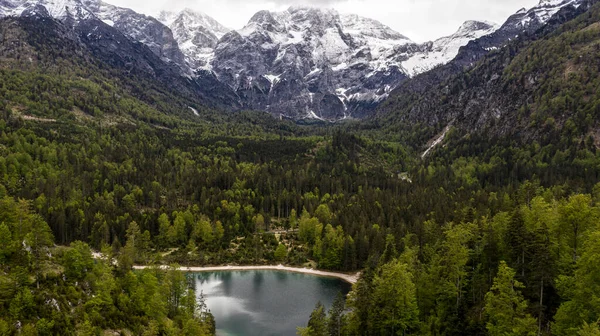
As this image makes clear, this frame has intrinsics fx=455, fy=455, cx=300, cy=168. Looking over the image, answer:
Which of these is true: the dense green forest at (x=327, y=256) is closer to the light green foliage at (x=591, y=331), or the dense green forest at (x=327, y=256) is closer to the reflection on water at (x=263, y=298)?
the light green foliage at (x=591, y=331)

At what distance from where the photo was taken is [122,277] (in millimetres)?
72312

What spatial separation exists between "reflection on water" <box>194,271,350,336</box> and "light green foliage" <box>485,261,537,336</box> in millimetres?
39586

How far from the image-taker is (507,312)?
50.9m

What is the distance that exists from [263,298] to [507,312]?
6185 centimetres

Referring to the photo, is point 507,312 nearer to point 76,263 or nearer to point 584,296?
point 584,296

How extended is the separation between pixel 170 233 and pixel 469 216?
8833 centimetres

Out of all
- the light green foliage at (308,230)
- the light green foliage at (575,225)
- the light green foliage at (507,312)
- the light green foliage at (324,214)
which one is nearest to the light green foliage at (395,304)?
the light green foliage at (507,312)

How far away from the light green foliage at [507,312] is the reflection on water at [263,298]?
130 ft

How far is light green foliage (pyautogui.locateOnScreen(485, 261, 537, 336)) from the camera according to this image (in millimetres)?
48709

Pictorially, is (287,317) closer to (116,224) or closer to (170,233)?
(170,233)

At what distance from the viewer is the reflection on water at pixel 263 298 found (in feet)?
283

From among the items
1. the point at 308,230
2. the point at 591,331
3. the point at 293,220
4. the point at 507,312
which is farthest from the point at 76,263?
the point at 293,220

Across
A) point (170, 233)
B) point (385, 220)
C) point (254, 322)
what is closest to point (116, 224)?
point (170, 233)

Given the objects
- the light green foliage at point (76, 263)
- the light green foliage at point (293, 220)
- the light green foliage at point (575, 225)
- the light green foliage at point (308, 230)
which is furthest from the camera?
the light green foliage at point (293, 220)
